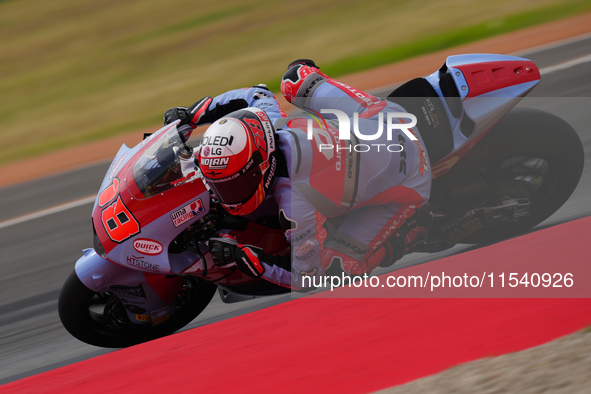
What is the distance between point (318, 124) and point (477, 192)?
1189mm

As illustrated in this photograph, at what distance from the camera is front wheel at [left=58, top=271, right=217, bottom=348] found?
326 centimetres

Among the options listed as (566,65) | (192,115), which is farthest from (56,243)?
(566,65)

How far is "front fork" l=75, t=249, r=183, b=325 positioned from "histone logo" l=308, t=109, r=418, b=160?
1204mm

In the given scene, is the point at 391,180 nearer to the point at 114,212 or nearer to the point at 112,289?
the point at 114,212

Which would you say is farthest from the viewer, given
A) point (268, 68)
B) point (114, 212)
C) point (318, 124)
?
point (268, 68)

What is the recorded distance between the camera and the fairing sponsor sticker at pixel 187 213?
9.43 feet

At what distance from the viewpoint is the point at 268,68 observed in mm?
9047

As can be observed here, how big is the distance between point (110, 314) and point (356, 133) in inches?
73.2

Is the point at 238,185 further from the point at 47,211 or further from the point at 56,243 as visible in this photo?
the point at 47,211

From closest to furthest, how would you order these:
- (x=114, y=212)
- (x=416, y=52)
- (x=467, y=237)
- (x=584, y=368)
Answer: (x=584, y=368) → (x=114, y=212) → (x=467, y=237) → (x=416, y=52)

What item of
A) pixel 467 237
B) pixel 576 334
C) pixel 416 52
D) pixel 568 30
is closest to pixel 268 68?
pixel 416 52

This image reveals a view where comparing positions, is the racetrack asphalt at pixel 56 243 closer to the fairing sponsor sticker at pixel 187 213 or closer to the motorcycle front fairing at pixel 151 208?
the motorcycle front fairing at pixel 151 208

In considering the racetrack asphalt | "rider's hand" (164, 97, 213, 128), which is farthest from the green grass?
"rider's hand" (164, 97, 213, 128)

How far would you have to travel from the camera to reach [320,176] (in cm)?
293
